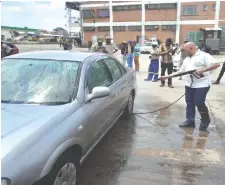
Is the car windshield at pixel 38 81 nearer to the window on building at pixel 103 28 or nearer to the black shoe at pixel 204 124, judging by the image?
the black shoe at pixel 204 124

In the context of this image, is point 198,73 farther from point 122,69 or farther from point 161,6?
point 161,6

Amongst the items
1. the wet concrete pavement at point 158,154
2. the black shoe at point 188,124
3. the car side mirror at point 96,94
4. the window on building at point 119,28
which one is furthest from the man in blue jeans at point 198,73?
the window on building at point 119,28

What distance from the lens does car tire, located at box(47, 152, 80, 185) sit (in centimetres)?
232

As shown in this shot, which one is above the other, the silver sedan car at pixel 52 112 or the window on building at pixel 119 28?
the window on building at pixel 119 28

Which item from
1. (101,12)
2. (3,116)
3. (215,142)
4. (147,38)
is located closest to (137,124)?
(215,142)

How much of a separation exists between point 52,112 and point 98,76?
1296 mm

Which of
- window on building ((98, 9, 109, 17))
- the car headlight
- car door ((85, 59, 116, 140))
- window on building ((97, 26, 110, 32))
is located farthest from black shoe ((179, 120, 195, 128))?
window on building ((98, 9, 109, 17))

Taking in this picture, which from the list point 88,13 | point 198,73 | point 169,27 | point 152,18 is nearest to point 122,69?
point 198,73

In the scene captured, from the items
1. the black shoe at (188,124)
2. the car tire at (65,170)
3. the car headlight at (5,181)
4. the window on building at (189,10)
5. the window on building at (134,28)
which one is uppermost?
the window on building at (189,10)

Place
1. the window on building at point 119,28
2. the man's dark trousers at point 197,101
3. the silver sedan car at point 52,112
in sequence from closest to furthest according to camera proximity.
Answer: the silver sedan car at point 52,112
the man's dark trousers at point 197,101
the window on building at point 119,28

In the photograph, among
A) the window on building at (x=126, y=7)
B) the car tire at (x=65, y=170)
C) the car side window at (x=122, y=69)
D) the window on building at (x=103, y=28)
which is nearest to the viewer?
the car tire at (x=65, y=170)

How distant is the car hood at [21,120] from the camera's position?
2.12m

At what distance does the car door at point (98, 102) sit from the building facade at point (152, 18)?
41.5m

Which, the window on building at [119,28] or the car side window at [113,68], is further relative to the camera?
the window on building at [119,28]
